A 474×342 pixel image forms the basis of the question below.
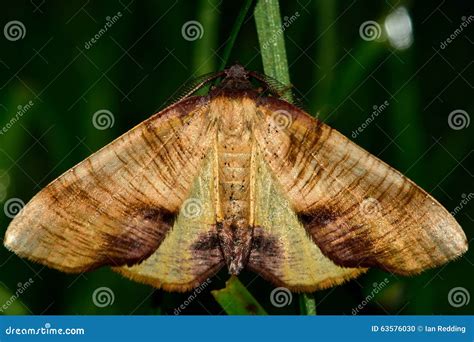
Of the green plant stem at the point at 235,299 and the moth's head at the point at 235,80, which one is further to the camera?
the moth's head at the point at 235,80

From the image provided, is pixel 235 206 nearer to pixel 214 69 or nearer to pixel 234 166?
pixel 234 166

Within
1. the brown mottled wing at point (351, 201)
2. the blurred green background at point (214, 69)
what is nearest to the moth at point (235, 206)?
the brown mottled wing at point (351, 201)

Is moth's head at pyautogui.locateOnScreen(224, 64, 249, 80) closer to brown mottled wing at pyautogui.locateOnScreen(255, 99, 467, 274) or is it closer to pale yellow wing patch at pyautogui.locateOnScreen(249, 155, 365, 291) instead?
brown mottled wing at pyautogui.locateOnScreen(255, 99, 467, 274)

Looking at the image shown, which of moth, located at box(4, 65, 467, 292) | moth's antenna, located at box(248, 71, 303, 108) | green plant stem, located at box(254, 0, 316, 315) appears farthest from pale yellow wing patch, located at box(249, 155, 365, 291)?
green plant stem, located at box(254, 0, 316, 315)

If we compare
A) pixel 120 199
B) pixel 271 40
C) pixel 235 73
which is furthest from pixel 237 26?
pixel 120 199

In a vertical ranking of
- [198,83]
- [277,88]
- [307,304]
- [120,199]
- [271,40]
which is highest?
[271,40]

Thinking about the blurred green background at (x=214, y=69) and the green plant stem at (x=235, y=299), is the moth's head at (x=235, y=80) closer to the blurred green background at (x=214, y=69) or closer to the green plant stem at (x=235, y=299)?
the blurred green background at (x=214, y=69)

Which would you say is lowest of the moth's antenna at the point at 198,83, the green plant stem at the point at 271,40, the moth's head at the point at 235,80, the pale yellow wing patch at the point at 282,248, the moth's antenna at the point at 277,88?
the pale yellow wing patch at the point at 282,248
